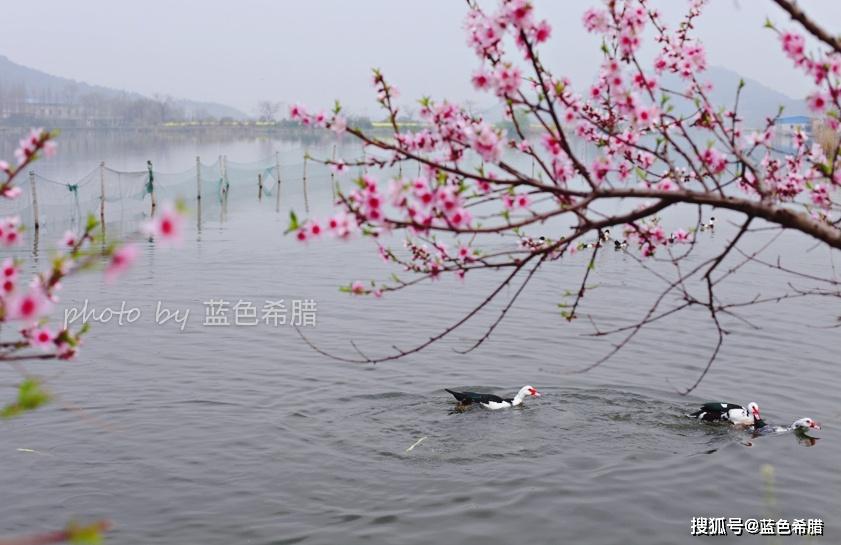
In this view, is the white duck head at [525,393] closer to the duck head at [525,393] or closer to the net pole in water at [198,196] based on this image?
the duck head at [525,393]

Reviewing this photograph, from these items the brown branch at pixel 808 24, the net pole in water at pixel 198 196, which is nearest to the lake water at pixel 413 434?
the brown branch at pixel 808 24

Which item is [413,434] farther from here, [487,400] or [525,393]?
[525,393]

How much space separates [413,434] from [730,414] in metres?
4.54

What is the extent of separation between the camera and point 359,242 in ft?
106

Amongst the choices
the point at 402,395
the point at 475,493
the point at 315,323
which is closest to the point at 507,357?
the point at 402,395

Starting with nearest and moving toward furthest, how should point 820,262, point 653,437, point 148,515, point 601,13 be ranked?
point 601,13 → point 148,515 → point 653,437 → point 820,262

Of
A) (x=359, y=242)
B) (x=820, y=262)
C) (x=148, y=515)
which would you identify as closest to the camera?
(x=148, y=515)

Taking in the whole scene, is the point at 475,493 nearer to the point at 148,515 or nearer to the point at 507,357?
the point at 148,515

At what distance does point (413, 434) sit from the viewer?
40.7 ft

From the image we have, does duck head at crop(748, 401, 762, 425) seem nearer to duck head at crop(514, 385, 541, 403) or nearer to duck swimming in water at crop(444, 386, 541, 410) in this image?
duck head at crop(514, 385, 541, 403)

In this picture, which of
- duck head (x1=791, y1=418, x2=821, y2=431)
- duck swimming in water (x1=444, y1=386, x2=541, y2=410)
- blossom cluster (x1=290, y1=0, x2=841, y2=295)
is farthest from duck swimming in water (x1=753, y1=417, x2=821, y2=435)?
blossom cluster (x1=290, y1=0, x2=841, y2=295)

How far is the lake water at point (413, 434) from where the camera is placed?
980 cm

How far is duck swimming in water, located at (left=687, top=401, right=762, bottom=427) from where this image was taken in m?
12.6

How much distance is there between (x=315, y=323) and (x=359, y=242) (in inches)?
518
